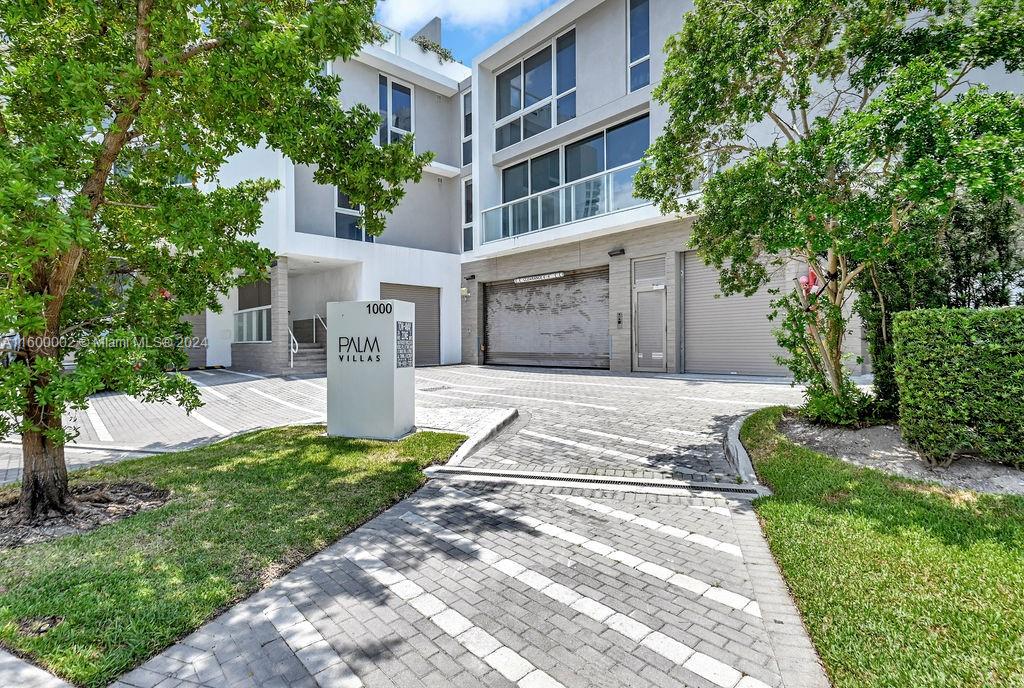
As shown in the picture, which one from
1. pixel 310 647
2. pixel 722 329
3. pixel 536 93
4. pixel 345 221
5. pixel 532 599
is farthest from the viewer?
pixel 345 221

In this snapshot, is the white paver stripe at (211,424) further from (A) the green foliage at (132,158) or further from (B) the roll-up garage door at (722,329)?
(B) the roll-up garage door at (722,329)

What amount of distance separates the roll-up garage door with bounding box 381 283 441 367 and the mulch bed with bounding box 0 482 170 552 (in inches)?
623

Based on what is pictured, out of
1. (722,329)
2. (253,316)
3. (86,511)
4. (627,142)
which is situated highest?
(627,142)

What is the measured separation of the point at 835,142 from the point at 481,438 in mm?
5305

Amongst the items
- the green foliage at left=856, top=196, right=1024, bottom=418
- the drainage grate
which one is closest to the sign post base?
the drainage grate

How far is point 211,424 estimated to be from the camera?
31.3 feet

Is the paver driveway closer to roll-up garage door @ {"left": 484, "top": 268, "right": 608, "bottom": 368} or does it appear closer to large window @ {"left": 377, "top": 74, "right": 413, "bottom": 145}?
roll-up garage door @ {"left": 484, "top": 268, "right": 608, "bottom": 368}

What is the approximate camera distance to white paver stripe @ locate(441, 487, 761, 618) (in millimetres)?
3221

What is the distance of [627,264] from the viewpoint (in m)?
16.6

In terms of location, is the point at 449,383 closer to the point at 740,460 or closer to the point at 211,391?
the point at 211,391

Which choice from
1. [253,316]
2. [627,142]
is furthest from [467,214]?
[253,316]

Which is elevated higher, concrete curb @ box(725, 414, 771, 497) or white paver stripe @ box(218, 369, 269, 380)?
white paver stripe @ box(218, 369, 269, 380)

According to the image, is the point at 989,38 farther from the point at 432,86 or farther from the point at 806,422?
the point at 432,86

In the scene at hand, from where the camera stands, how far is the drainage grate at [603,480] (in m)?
5.35
